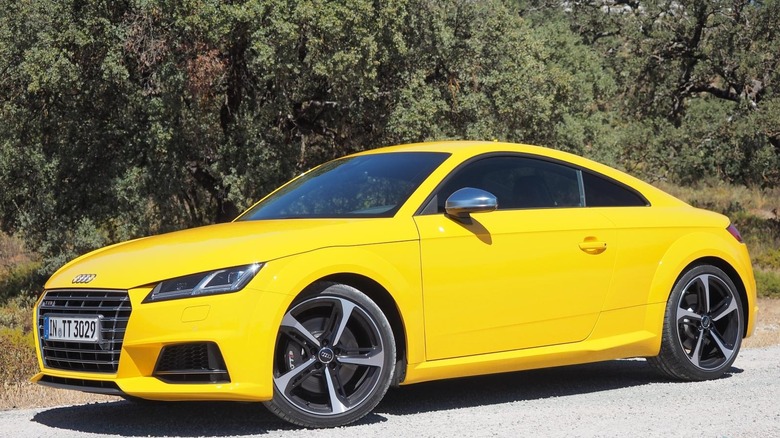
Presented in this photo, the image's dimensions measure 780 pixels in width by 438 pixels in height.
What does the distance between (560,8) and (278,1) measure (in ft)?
57.1

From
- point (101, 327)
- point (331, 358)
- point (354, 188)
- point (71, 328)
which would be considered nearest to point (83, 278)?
point (71, 328)

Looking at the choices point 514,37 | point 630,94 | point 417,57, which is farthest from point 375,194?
point 630,94

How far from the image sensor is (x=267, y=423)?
231 inches

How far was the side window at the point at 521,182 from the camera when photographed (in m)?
6.72

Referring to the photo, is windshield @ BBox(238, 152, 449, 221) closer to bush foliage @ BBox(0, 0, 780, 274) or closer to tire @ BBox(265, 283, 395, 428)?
tire @ BBox(265, 283, 395, 428)

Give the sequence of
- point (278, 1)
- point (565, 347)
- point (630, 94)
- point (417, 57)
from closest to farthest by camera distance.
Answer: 1. point (565, 347)
2. point (278, 1)
3. point (417, 57)
4. point (630, 94)

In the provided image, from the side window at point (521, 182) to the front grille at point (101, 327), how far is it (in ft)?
6.74

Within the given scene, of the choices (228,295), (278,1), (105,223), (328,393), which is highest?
(278,1)

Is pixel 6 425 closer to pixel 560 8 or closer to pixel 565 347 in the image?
pixel 565 347

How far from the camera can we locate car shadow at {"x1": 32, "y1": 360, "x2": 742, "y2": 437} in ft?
19.0

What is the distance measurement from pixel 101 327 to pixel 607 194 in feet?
11.7

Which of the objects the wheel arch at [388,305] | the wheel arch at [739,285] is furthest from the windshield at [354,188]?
the wheel arch at [739,285]

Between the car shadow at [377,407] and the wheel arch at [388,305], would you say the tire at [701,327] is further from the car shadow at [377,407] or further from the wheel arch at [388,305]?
the wheel arch at [388,305]

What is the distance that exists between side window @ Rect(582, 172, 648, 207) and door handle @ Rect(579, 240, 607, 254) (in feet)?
1.20
